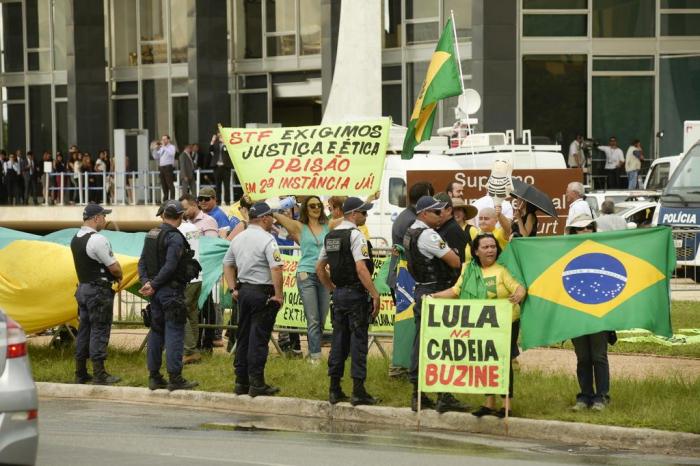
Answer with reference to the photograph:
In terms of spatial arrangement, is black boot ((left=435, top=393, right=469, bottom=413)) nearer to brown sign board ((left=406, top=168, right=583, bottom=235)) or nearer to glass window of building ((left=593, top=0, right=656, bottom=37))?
brown sign board ((left=406, top=168, right=583, bottom=235))

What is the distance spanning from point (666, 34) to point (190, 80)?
14.7 meters

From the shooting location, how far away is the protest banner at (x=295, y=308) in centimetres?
1658

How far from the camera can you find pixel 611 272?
1325cm

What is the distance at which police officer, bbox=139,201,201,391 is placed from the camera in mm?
14906

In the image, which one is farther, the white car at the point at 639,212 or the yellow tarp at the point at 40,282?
the white car at the point at 639,212

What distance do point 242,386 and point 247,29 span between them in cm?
3608

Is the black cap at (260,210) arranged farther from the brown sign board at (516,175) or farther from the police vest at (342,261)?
the brown sign board at (516,175)

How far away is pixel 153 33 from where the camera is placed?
5162 cm

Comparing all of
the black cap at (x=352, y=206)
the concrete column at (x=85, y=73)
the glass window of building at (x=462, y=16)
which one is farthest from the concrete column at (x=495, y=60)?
the black cap at (x=352, y=206)

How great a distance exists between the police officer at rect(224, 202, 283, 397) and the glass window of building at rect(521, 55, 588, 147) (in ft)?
88.2

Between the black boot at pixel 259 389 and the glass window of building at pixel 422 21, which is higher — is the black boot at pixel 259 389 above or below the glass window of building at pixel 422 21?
below

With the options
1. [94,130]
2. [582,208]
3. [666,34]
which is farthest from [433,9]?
[582,208]

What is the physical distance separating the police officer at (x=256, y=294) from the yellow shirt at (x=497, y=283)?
81.9 inches

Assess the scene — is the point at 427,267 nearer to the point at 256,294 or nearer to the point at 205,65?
the point at 256,294
